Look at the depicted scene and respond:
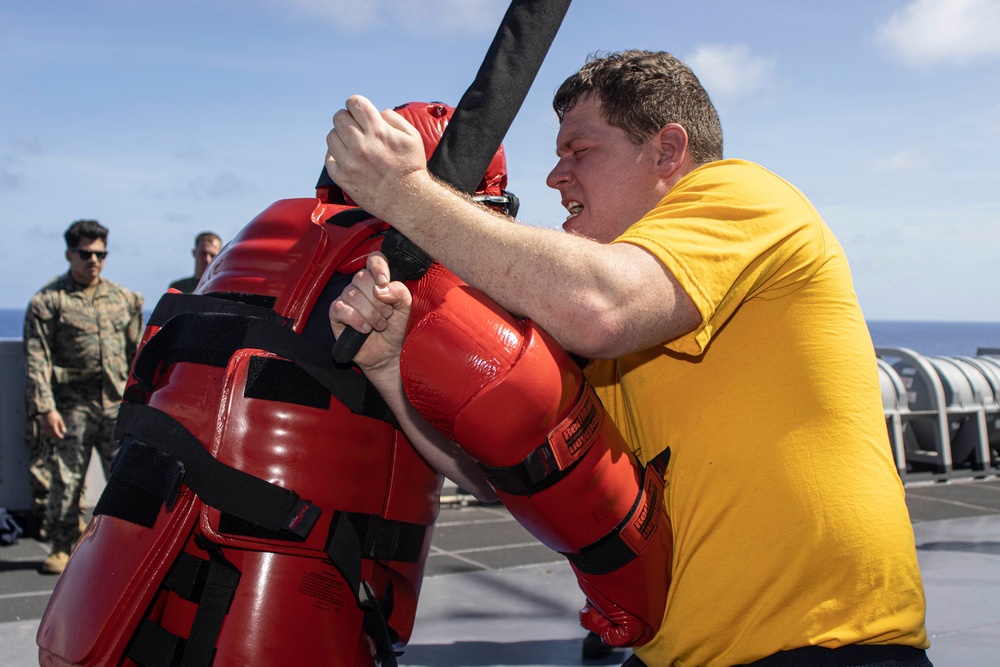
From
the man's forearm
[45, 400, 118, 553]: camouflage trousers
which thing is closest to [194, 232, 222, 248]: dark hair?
[45, 400, 118, 553]: camouflage trousers

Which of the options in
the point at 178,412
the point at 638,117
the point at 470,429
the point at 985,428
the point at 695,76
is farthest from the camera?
the point at 985,428

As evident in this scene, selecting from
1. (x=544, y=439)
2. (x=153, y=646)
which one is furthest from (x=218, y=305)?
(x=544, y=439)

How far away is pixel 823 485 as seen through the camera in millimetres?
1727

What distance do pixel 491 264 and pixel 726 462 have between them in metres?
0.60

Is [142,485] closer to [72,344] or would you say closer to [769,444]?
[769,444]

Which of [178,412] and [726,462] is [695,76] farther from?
[178,412]

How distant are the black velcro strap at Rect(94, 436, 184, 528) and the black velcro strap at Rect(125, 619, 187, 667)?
0.80 feet

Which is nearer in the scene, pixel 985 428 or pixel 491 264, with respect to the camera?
pixel 491 264

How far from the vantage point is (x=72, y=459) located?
20.5 feet

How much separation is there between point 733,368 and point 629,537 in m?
0.39

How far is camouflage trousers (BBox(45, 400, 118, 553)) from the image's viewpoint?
612 cm

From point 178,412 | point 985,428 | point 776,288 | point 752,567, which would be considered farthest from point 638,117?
point 985,428

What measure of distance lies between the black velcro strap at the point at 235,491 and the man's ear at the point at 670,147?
1105 mm

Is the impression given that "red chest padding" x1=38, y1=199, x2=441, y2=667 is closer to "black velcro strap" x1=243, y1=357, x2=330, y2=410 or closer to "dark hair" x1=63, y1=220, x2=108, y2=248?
"black velcro strap" x1=243, y1=357, x2=330, y2=410
